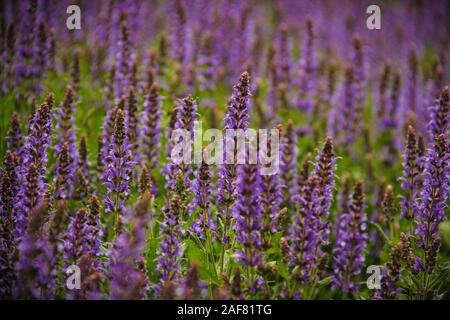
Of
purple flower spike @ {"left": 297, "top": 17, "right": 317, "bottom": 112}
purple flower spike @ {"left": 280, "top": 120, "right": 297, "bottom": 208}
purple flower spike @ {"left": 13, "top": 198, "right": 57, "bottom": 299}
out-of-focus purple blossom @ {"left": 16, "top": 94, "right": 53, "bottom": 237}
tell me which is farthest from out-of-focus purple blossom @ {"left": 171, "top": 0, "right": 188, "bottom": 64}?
purple flower spike @ {"left": 13, "top": 198, "right": 57, "bottom": 299}

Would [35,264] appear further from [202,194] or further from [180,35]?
[180,35]

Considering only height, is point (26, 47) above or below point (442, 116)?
above

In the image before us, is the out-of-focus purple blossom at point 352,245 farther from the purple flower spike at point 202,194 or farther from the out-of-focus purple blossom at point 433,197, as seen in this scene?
the purple flower spike at point 202,194

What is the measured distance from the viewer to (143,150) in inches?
230

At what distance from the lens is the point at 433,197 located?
4.56 m

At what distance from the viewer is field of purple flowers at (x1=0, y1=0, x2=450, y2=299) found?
3.94 meters

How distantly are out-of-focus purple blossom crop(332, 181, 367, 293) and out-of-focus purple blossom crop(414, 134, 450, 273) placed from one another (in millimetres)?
504

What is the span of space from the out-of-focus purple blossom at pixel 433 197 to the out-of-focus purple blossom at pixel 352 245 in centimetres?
50

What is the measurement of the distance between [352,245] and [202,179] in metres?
1.46

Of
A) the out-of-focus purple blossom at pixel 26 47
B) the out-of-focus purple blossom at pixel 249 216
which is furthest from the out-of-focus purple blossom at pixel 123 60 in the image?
the out-of-focus purple blossom at pixel 249 216

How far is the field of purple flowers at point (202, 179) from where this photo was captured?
12.9 ft

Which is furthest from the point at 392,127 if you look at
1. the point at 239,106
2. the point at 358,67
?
the point at 239,106

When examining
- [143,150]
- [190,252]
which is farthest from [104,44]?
[190,252]

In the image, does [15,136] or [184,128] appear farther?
[15,136]
